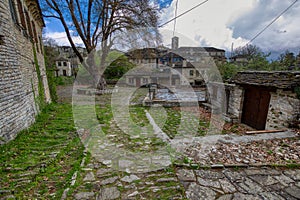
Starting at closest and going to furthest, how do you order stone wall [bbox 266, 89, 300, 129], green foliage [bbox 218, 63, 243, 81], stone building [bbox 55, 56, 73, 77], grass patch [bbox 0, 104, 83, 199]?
1. grass patch [bbox 0, 104, 83, 199]
2. stone wall [bbox 266, 89, 300, 129]
3. green foliage [bbox 218, 63, 243, 81]
4. stone building [bbox 55, 56, 73, 77]

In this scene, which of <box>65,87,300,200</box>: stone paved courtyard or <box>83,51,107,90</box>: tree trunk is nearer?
<box>65,87,300,200</box>: stone paved courtyard

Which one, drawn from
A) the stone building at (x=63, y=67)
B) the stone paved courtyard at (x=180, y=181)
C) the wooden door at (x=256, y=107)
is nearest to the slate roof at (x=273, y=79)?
the wooden door at (x=256, y=107)

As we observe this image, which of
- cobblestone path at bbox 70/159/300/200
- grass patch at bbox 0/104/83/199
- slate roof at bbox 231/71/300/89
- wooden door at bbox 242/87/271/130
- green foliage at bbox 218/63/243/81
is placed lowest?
grass patch at bbox 0/104/83/199

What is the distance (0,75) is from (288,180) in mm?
6353

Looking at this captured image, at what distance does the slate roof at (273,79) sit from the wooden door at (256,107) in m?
0.38

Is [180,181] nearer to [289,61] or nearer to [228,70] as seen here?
[289,61]

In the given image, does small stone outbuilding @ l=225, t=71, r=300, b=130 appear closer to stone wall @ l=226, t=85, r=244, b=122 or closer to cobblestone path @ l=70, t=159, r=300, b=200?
stone wall @ l=226, t=85, r=244, b=122

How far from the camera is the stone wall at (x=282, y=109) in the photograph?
15.7 ft

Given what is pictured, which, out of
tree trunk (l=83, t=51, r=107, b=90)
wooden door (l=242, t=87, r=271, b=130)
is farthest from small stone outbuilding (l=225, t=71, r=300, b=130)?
tree trunk (l=83, t=51, r=107, b=90)

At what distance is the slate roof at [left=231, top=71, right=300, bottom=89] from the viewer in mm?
4867

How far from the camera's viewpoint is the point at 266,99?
581 centimetres

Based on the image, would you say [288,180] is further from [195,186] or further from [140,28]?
[140,28]

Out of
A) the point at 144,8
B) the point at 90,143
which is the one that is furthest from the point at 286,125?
the point at 144,8

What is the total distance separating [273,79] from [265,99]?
0.82 m
